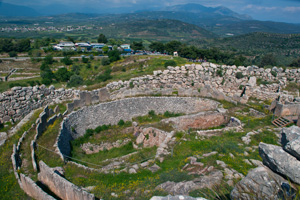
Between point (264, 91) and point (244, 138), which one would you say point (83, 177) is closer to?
point (244, 138)

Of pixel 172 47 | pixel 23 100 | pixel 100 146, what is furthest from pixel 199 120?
pixel 172 47

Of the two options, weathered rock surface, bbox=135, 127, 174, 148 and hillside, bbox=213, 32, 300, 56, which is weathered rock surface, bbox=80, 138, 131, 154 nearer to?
weathered rock surface, bbox=135, 127, 174, 148

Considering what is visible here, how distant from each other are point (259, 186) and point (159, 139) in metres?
9.69

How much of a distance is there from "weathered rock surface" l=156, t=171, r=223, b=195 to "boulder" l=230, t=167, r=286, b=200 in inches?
111

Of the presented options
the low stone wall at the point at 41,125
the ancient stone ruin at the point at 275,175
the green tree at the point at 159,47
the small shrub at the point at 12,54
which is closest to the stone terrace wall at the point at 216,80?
the low stone wall at the point at 41,125

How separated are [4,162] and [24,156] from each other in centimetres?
83

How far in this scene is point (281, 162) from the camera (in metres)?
4.63

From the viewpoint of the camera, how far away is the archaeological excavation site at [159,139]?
6902 mm

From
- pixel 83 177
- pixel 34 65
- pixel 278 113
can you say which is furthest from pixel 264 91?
pixel 34 65

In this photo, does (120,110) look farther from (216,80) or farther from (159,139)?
(216,80)

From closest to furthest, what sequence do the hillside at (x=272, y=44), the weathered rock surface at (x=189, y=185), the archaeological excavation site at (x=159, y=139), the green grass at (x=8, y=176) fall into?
the archaeological excavation site at (x=159, y=139) < the weathered rock surface at (x=189, y=185) < the green grass at (x=8, y=176) < the hillside at (x=272, y=44)

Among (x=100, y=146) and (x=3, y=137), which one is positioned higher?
(x=3, y=137)

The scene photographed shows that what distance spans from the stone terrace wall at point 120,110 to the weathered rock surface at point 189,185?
23.3ft

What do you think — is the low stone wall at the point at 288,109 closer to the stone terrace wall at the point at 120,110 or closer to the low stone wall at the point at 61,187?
the stone terrace wall at the point at 120,110
